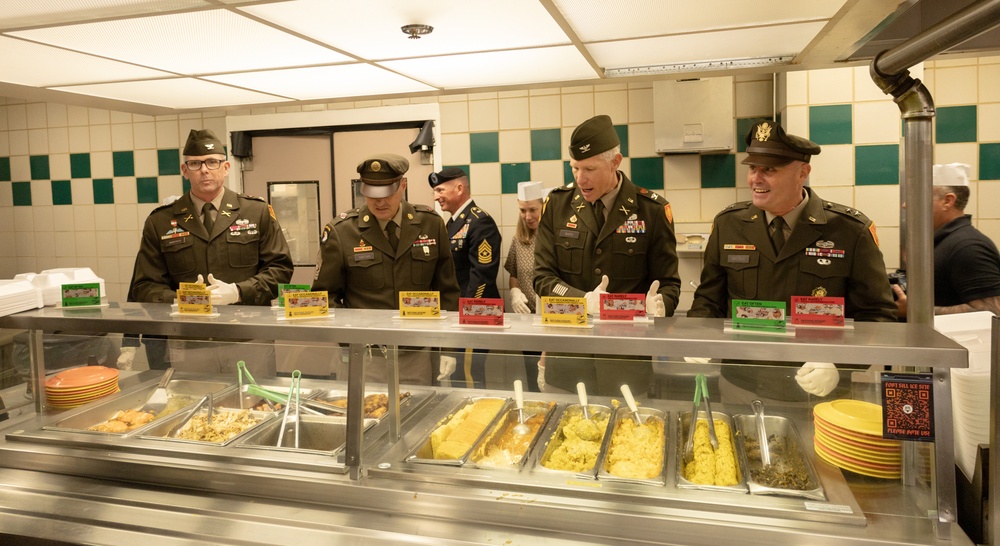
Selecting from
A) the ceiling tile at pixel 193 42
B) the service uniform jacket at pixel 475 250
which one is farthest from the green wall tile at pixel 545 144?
the ceiling tile at pixel 193 42

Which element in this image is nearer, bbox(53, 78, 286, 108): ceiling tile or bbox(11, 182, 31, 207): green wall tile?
bbox(53, 78, 286, 108): ceiling tile

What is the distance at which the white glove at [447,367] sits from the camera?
195 cm

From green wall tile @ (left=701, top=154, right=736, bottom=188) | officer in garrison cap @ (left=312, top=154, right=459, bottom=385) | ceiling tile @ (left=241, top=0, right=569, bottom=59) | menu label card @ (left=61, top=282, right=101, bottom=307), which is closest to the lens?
ceiling tile @ (left=241, top=0, right=569, bottom=59)

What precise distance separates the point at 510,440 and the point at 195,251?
227 centimetres

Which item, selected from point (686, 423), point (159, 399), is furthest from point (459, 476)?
point (159, 399)

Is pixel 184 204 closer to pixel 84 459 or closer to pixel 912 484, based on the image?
pixel 84 459

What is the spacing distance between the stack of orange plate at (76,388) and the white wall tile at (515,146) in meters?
3.28

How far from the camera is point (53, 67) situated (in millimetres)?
2352

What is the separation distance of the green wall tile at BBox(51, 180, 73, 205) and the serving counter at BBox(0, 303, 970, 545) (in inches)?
184

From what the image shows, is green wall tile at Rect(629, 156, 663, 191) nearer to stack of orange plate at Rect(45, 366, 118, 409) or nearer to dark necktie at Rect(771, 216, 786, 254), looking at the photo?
dark necktie at Rect(771, 216, 786, 254)

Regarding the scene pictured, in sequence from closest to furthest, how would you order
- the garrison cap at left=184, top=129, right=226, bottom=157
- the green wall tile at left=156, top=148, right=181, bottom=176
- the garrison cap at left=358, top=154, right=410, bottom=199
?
the garrison cap at left=358, top=154, right=410, bottom=199
the garrison cap at left=184, top=129, right=226, bottom=157
the green wall tile at left=156, top=148, right=181, bottom=176

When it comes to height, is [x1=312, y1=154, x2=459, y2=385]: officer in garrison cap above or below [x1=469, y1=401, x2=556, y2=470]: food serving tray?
above

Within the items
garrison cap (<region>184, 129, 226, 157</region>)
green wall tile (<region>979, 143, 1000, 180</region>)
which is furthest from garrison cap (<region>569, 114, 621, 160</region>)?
green wall tile (<region>979, 143, 1000, 180</region>)

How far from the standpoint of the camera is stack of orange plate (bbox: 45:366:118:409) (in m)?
2.20
